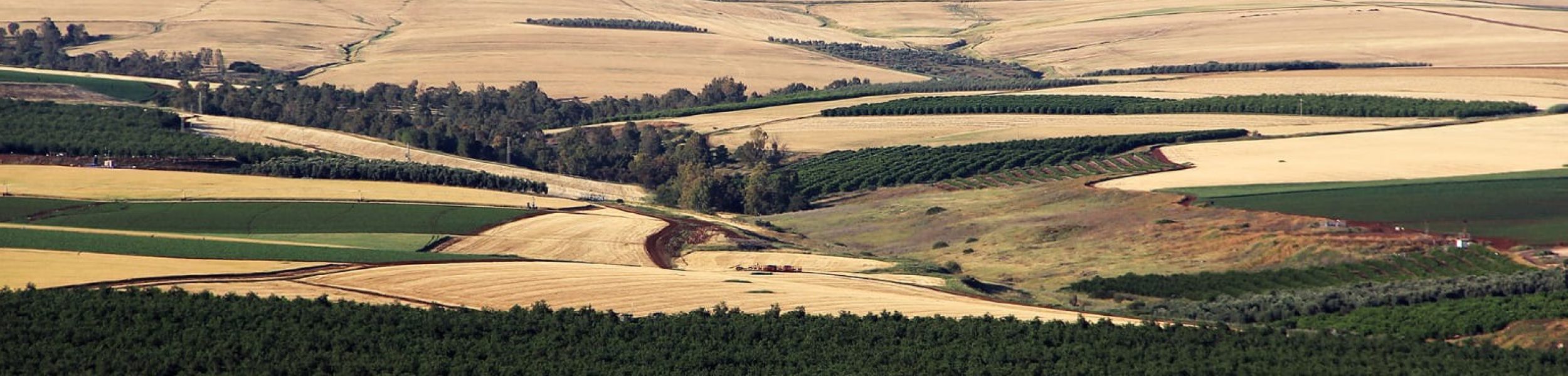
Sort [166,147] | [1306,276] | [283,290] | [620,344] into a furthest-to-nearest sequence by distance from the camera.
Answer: [166,147] < [1306,276] < [283,290] < [620,344]

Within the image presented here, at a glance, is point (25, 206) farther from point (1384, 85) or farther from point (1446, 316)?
point (1384, 85)

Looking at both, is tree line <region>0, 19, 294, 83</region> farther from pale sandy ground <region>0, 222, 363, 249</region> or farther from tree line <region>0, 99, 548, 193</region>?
pale sandy ground <region>0, 222, 363, 249</region>

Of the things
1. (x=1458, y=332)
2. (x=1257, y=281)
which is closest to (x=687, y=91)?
(x=1257, y=281)

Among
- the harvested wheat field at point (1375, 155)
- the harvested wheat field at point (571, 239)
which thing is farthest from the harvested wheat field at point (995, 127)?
the harvested wheat field at point (571, 239)

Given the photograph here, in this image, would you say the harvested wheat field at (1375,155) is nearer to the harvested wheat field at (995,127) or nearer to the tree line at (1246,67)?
the harvested wheat field at (995,127)

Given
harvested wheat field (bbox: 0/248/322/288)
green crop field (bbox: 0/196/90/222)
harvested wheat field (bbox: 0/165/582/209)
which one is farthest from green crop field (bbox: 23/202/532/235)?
harvested wheat field (bbox: 0/248/322/288)

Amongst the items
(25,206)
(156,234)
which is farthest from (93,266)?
(25,206)

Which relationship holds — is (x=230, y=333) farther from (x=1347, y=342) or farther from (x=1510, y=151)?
(x=1510, y=151)
